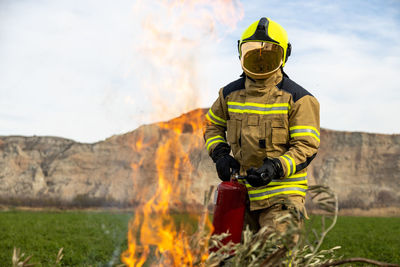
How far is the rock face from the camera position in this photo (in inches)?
1382

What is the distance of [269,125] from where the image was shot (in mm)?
3736

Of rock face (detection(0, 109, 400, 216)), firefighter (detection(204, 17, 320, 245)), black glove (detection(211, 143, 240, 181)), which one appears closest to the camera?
firefighter (detection(204, 17, 320, 245))

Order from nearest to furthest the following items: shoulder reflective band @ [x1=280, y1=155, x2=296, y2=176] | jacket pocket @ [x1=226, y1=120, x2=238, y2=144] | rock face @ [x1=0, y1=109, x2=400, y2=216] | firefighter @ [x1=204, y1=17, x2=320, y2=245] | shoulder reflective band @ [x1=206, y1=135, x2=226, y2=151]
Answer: shoulder reflective band @ [x1=280, y1=155, x2=296, y2=176]
firefighter @ [x1=204, y1=17, x2=320, y2=245]
jacket pocket @ [x1=226, y1=120, x2=238, y2=144]
shoulder reflective band @ [x1=206, y1=135, x2=226, y2=151]
rock face @ [x1=0, y1=109, x2=400, y2=216]

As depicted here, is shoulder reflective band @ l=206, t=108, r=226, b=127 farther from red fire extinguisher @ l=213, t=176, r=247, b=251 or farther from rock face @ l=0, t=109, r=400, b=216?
rock face @ l=0, t=109, r=400, b=216

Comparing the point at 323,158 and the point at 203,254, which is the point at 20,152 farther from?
the point at 203,254

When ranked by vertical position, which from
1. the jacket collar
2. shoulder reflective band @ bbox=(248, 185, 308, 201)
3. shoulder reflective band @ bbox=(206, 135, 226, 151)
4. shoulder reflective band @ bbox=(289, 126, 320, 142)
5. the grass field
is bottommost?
the grass field

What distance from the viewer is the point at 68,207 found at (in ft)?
112

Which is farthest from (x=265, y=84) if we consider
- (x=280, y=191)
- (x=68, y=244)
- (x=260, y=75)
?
(x=68, y=244)

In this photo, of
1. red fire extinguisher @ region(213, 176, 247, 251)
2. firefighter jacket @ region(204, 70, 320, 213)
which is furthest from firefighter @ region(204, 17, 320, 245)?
red fire extinguisher @ region(213, 176, 247, 251)

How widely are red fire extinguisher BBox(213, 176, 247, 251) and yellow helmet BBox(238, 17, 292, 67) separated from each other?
119 cm

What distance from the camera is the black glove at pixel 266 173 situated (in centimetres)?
340

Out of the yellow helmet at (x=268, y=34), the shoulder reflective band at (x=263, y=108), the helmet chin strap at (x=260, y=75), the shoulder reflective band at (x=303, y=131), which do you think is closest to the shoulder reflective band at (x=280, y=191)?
the shoulder reflective band at (x=303, y=131)

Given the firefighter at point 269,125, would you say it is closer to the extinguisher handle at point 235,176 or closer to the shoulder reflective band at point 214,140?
the extinguisher handle at point 235,176

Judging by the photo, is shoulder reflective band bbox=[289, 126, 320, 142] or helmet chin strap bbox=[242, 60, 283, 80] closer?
shoulder reflective band bbox=[289, 126, 320, 142]
